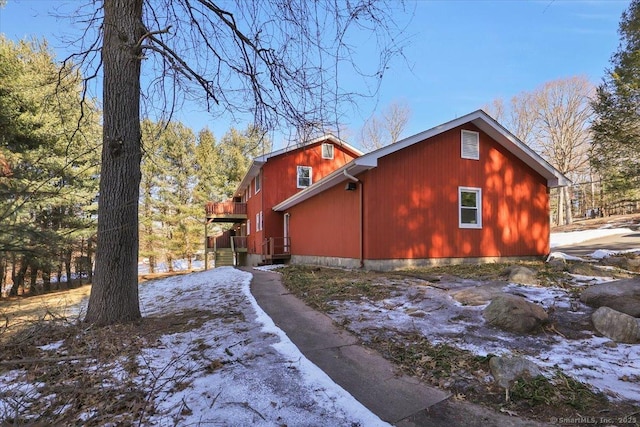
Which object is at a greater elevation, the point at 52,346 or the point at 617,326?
the point at 617,326

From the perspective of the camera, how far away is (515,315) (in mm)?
4227

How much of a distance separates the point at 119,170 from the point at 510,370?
533cm

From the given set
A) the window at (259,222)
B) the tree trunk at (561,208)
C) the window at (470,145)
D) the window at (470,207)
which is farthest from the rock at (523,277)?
the tree trunk at (561,208)

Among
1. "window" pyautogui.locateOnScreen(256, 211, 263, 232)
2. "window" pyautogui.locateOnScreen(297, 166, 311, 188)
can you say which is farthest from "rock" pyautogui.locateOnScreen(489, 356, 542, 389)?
"window" pyautogui.locateOnScreen(297, 166, 311, 188)

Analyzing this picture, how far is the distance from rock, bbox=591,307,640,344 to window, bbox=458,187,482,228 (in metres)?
6.96

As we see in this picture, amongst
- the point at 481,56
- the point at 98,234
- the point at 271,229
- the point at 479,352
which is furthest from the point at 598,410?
the point at 271,229

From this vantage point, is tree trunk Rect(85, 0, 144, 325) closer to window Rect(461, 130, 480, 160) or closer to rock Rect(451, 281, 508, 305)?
rock Rect(451, 281, 508, 305)

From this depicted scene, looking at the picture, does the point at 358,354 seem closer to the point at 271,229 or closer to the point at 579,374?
the point at 579,374

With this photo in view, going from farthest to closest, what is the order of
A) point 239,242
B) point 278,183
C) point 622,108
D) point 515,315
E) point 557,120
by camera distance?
point 557,120
point 239,242
point 278,183
point 622,108
point 515,315

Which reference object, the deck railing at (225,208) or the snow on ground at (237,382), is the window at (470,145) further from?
the deck railing at (225,208)

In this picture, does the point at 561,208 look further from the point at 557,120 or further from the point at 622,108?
the point at 622,108

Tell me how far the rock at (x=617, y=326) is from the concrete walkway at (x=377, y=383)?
91.4 inches

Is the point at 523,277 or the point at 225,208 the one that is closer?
the point at 523,277

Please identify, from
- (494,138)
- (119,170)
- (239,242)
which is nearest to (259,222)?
(239,242)
